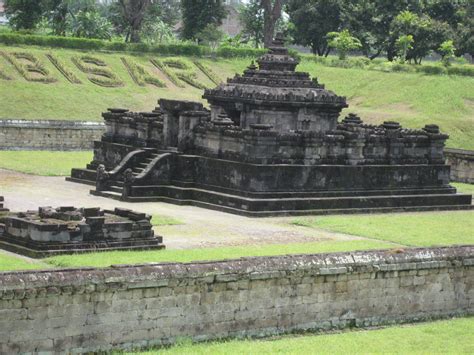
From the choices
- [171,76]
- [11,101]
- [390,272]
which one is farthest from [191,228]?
[171,76]

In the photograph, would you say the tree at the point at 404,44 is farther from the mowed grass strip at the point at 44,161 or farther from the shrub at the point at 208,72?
the mowed grass strip at the point at 44,161

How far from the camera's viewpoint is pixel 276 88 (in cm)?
3556

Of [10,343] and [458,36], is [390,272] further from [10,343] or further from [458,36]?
[458,36]

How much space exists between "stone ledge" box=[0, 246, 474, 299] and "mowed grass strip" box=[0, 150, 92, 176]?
1874 centimetres

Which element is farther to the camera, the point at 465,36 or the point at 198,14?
the point at 198,14

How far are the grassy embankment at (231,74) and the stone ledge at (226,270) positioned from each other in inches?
1273

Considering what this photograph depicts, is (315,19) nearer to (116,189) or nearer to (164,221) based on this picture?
(116,189)

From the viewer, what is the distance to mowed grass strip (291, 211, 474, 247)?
91.4 ft

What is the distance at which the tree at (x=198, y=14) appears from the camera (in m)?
81.8

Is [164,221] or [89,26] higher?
[89,26]

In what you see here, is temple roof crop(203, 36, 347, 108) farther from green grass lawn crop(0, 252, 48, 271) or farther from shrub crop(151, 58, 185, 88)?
shrub crop(151, 58, 185, 88)

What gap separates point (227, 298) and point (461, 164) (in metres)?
25.5

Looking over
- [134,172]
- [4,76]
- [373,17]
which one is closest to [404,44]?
[373,17]

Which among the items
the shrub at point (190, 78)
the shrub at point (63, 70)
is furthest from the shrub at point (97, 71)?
the shrub at point (190, 78)
